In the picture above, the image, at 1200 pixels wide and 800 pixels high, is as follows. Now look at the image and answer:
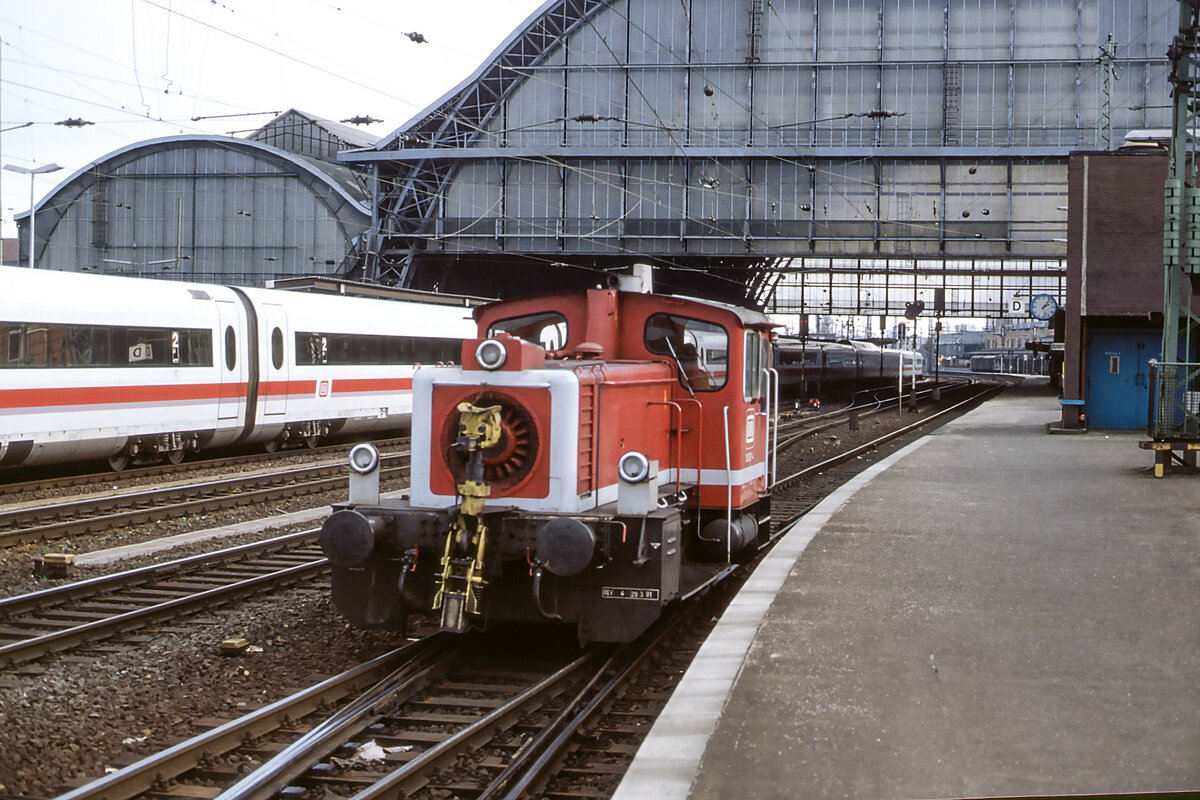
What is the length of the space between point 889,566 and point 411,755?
17.6 feet

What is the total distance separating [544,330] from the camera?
29.8ft

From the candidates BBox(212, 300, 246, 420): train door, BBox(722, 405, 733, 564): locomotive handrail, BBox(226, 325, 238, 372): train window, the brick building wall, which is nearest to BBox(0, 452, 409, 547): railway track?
BBox(212, 300, 246, 420): train door

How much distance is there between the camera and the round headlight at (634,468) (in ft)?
24.0

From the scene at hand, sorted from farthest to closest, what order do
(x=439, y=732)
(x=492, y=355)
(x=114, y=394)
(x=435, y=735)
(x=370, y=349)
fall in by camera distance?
(x=370, y=349), (x=114, y=394), (x=492, y=355), (x=439, y=732), (x=435, y=735)

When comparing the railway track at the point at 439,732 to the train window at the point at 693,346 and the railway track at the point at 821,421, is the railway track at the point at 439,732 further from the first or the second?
Answer: the railway track at the point at 821,421

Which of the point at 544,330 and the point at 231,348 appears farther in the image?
the point at 231,348

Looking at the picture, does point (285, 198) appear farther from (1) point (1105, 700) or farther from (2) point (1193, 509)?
(1) point (1105, 700)

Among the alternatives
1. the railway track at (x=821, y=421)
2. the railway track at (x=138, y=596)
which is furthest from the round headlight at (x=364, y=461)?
the railway track at (x=821, y=421)

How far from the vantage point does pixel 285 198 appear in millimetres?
51688

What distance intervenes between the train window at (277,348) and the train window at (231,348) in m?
1.11

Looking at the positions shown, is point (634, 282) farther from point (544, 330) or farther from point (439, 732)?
point (439, 732)

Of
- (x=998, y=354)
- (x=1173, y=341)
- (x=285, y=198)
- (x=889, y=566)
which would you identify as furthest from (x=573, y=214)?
(x=998, y=354)

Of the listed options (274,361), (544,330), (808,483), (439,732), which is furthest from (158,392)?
(439,732)

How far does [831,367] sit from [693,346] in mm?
43830
